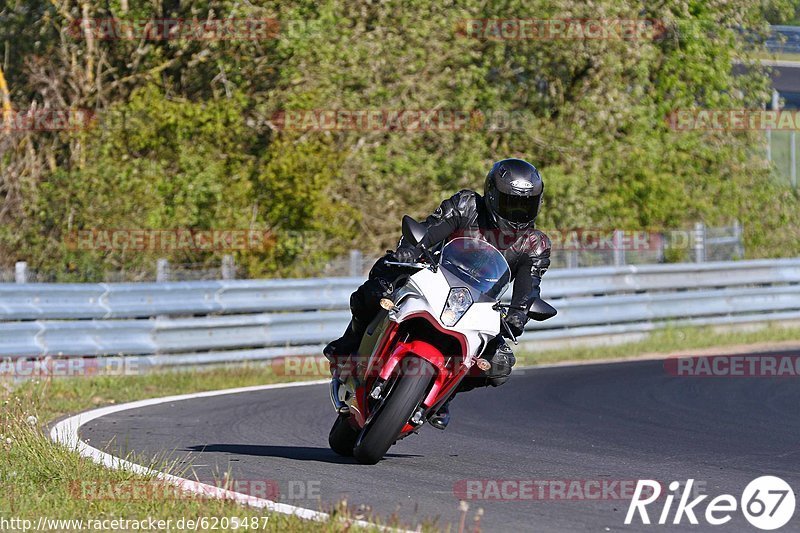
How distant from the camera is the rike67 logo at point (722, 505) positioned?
5594 millimetres

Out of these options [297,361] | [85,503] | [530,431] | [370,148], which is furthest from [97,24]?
Answer: [85,503]

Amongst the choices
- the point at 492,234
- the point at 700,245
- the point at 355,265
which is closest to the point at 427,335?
the point at 492,234

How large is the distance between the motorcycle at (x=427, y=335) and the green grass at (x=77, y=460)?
3.03ft

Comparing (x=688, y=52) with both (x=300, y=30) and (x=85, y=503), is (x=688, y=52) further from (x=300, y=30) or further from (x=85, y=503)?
(x=85, y=503)

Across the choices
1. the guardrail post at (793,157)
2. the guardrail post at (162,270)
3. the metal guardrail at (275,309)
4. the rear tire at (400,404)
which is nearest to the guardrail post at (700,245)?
the metal guardrail at (275,309)

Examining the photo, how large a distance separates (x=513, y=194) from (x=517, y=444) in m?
2.05

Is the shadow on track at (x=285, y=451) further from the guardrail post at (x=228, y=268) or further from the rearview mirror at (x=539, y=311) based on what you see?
the guardrail post at (x=228, y=268)

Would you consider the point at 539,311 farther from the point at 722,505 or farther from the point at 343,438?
the point at 722,505

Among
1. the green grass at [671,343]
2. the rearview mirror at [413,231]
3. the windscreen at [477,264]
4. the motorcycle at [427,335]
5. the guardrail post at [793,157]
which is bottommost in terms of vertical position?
the guardrail post at [793,157]

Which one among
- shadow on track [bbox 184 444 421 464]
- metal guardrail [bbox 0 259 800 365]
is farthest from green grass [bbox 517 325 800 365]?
shadow on track [bbox 184 444 421 464]

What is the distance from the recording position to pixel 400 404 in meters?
6.74

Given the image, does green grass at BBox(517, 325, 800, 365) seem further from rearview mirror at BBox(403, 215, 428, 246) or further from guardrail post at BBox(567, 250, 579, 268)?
rearview mirror at BBox(403, 215, 428, 246)

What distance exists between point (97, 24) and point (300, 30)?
10.9 ft

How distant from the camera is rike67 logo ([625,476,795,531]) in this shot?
5594mm
